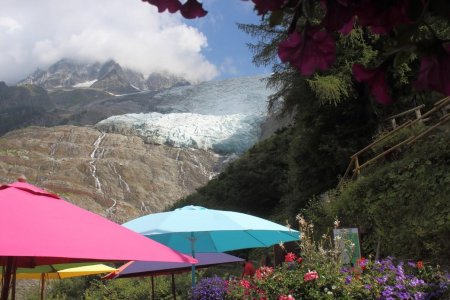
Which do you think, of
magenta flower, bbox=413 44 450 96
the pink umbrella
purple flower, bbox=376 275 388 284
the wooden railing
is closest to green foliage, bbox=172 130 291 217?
the wooden railing

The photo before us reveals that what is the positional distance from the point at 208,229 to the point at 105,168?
39064 millimetres

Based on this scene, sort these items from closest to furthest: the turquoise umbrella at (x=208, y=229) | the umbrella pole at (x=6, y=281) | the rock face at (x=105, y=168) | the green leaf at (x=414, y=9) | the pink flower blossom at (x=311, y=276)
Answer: the green leaf at (x=414, y=9), the umbrella pole at (x=6, y=281), the pink flower blossom at (x=311, y=276), the turquoise umbrella at (x=208, y=229), the rock face at (x=105, y=168)

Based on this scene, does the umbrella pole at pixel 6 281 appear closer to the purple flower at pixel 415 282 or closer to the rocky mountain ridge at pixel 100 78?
the purple flower at pixel 415 282

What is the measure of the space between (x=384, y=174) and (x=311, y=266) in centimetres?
439

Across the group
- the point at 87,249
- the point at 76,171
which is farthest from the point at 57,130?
the point at 87,249

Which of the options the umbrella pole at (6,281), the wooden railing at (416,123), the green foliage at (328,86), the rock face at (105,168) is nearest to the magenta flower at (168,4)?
the umbrella pole at (6,281)

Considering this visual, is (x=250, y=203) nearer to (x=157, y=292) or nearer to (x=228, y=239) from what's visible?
(x=157, y=292)

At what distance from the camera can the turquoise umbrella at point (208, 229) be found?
5.79m

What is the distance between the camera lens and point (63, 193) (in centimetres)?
3625

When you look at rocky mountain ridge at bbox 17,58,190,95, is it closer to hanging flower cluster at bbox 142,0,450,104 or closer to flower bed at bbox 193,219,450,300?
flower bed at bbox 193,219,450,300

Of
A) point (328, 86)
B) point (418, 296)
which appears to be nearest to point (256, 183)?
point (328, 86)

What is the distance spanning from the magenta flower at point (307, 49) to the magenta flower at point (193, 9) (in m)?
0.16

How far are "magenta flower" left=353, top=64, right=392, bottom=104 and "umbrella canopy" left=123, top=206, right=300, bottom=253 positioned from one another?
188 inches

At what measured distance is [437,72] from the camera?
0.86 meters
